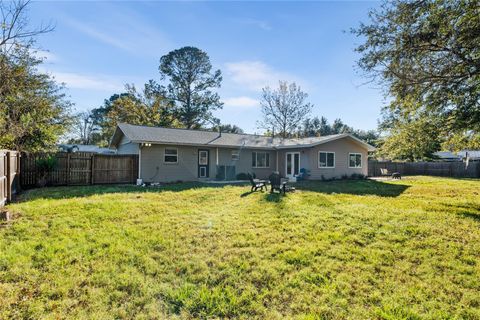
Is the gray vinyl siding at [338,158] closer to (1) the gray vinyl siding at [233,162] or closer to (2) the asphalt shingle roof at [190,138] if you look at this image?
(1) the gray vinyl siding at [233,162]

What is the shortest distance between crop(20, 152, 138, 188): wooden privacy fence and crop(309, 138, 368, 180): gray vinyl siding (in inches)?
437

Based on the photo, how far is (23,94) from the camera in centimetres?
1084

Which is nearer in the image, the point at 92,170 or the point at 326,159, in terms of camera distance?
the point at 92,170

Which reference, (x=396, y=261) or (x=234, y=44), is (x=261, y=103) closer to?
(x=234, y=44)

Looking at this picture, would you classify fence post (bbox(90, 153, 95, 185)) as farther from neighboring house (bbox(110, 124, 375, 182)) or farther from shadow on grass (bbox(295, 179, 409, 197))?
shadow on grass (bbox(295, 179, 409, 197))

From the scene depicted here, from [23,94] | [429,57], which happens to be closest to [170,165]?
[23,94]

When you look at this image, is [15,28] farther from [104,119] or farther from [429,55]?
[104,119]

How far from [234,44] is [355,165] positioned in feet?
42.5

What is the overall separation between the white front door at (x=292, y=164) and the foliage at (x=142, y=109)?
1748 cm

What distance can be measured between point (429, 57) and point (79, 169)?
14754 millimetres

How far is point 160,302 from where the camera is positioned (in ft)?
11.3

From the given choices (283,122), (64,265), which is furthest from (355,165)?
(64,265)

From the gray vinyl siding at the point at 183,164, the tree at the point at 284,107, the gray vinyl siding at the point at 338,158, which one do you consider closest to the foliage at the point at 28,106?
the gray vinyl siding at the point at 183,164

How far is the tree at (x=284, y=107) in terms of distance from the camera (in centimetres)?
3344
